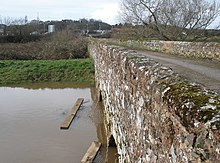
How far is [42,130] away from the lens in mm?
11359

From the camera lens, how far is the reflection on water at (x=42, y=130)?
355 inches

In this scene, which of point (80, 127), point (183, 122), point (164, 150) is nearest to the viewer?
point (183, 122)

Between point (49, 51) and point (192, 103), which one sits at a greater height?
point (192, 103)

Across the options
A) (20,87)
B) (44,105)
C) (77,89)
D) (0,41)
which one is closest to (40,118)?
(44,105)

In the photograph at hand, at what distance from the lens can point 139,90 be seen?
3467 millimetres

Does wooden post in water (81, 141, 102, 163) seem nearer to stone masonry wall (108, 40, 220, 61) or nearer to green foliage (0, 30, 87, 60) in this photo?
stone masonry wall (108, 40, 220, 61)

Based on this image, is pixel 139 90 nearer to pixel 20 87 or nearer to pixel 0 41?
pixel 20 87

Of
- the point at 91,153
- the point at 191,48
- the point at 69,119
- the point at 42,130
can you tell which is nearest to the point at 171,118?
the point at 91,153

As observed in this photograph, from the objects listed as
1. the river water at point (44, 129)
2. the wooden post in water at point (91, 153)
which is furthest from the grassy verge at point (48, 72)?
the wooden post in water at point (91, 153)

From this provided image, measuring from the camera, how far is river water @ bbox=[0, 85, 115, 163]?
9.04m

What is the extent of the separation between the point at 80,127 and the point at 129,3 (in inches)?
760

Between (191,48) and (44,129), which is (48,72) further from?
(191,48)

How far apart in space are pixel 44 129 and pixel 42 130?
12 cm

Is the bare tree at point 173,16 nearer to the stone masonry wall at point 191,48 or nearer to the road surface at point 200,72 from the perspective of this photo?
the stone masonry wall at point 191,48
